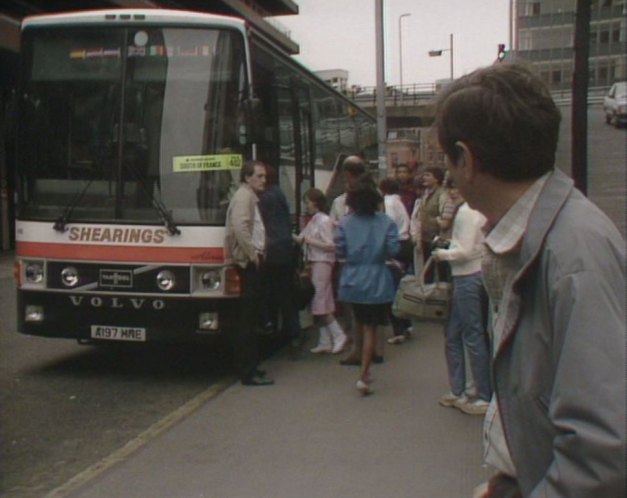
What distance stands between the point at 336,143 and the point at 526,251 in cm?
1322

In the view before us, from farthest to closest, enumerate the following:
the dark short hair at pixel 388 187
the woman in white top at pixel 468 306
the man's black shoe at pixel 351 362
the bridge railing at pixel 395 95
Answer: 1. the bridge railing at pixel 395 95
2. the dark short hair at pixel 388 187
3. the man's black shoe at pixel 351 362
4. the woman in white top at pixel 468 306

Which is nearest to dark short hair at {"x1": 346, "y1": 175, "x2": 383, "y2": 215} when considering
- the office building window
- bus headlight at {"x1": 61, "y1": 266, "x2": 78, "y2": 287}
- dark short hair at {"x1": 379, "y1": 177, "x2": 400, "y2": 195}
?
bus headlight at {"x1": 61, "y1": 266, "x2": 78, "y2": 287}

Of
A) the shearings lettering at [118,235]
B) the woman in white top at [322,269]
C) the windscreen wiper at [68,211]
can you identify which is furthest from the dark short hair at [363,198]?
the windscreen wiper at [68,211]

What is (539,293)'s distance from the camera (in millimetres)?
1574

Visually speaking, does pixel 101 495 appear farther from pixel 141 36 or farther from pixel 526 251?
pixel 141 36

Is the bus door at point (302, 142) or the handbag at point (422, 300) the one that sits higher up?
the bus door at point (302, 142)

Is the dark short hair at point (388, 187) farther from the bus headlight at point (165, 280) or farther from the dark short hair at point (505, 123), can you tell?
the dark short hair at point (505, 123)

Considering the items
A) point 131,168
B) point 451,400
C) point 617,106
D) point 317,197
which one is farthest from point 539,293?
point 617,106

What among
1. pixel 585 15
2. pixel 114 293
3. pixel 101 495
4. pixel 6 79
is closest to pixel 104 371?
pixel 114 293

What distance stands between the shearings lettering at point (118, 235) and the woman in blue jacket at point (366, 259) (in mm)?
1656

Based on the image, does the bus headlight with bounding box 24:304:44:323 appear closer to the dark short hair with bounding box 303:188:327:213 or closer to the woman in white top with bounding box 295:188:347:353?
the woman in white top with bounding box 295:188:347:353

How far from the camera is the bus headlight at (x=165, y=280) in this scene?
7.73 m

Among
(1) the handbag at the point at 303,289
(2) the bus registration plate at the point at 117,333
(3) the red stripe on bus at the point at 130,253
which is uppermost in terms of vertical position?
(3) the red stripe on bus at the point at 130,253

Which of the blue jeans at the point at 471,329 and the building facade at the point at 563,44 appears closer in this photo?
the blue jeans at the point at 471,329
